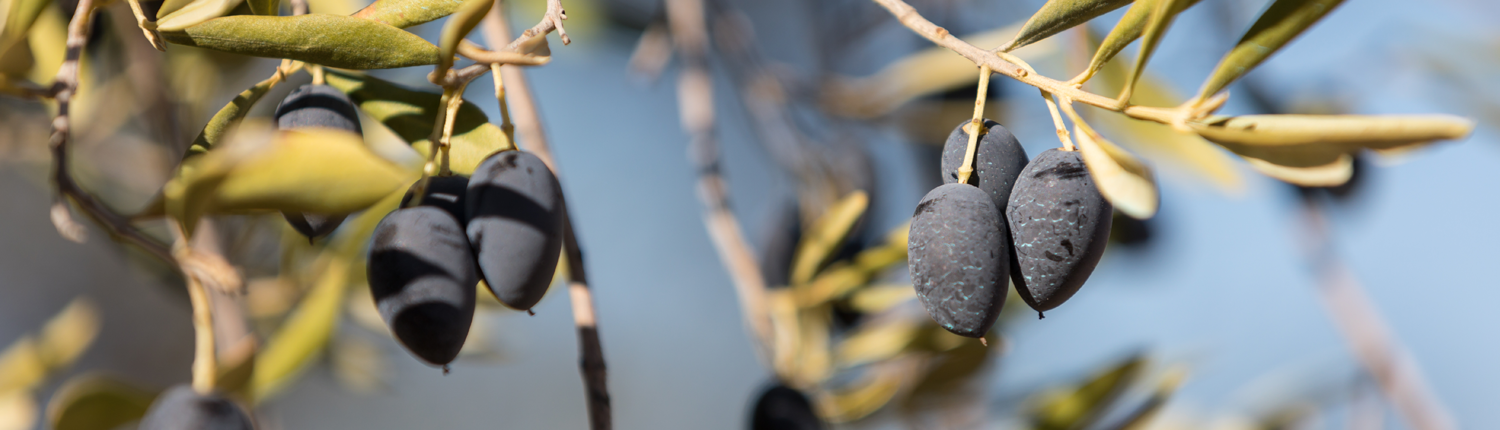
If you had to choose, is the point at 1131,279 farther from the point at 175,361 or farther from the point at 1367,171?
the point at 175,361

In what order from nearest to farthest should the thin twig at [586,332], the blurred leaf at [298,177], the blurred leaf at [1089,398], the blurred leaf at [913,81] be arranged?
the blurred leaf at [298,177] < the thin twig at [586,332] < the blurred leaf at [1089,398] < the blurred leaf at [913,81]

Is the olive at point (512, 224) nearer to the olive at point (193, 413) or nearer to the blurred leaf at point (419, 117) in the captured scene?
the blurred leaf at point (419, 117)

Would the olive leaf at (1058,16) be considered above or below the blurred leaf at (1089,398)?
above

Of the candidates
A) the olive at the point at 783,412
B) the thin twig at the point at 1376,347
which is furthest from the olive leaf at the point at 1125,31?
the thin twig at the point at 1376,347

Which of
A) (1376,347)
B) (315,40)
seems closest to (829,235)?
(315,40)

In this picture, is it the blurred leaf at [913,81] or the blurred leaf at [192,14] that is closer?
the blurred leaf at [192,14]

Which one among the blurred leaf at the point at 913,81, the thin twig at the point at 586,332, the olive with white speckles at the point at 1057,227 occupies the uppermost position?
the blurred leaf at the point at 913,81

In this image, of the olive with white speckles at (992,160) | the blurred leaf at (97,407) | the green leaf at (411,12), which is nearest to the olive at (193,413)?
the blurred leaf at (97,407)

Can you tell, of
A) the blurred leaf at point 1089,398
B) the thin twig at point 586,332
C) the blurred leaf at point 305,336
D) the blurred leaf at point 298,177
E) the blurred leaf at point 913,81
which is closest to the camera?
the blurred leaf at point 298,177
